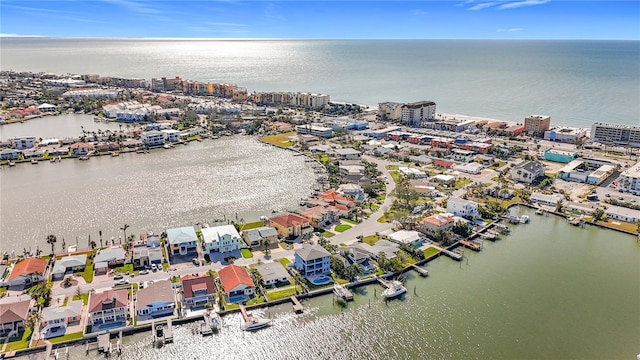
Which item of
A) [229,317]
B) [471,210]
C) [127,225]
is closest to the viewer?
[229,317]

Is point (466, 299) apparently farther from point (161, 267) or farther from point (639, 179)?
point (639, 179)

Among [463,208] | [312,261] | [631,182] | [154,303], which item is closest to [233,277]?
[154,303]

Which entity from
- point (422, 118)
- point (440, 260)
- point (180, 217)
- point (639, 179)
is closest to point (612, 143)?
point (639, 179)

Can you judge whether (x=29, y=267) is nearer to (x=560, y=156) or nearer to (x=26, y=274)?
(x=26, y=274)

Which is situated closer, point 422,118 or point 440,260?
point 440,260

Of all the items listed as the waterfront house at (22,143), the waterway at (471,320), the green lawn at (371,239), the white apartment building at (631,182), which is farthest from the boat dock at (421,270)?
the waterfront house at (22,143)

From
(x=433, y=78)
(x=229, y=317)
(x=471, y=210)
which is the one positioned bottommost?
(x=229, y=317)

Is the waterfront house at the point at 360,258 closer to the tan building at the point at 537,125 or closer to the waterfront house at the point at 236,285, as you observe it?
the waterfront house at the point at 236,285

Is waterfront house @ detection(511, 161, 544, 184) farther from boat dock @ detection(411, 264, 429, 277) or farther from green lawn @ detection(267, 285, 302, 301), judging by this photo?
green lawn @ detection(267, 285, 302, 301)
